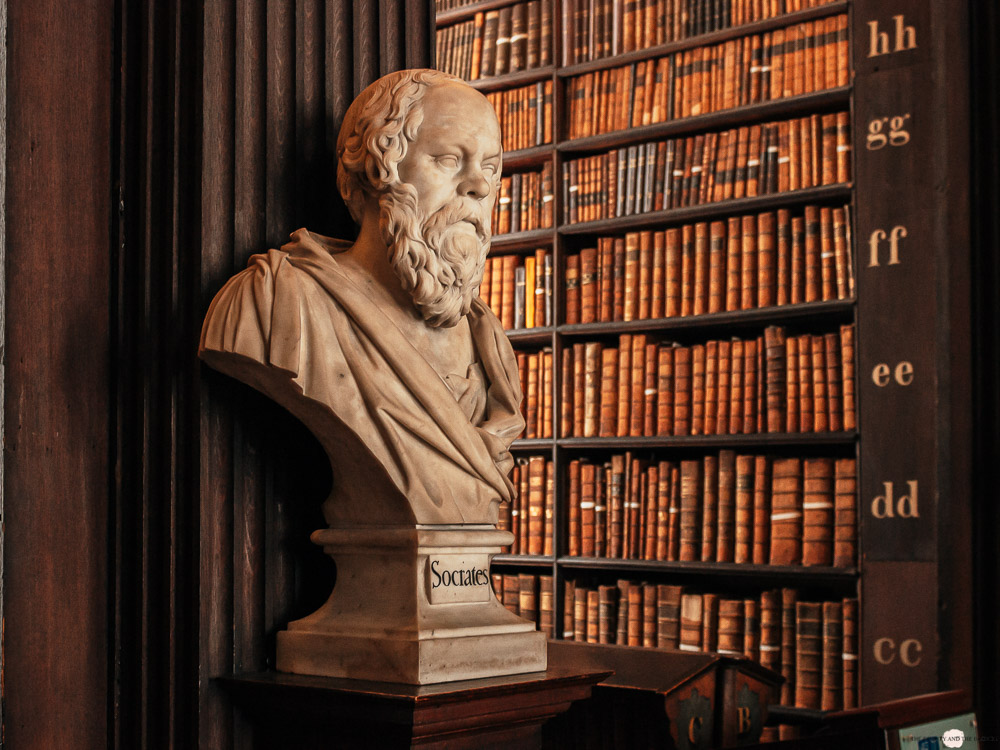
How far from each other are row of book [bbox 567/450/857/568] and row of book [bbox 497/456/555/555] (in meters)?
0.07

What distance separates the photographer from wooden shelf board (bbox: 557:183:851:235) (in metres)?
3.28

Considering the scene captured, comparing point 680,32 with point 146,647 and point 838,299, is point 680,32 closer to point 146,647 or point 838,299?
point 838,299

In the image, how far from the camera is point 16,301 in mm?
1649

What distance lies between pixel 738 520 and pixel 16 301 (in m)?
2.25

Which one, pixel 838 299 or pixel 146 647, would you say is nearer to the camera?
pixel 146 647

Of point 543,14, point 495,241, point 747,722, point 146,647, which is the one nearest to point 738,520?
point 747,722

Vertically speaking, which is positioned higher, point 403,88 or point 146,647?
point 403,88

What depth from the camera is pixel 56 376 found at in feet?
5.53

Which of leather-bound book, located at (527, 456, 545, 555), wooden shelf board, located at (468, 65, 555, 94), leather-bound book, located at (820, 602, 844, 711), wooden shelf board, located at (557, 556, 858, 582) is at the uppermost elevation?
wooden shelf board, located at (468, 65, 555, 94)

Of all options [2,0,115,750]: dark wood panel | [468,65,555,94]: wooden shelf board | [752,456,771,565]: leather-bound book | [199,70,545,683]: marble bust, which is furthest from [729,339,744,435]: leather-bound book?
[2,0,115,750]: dark wood panel

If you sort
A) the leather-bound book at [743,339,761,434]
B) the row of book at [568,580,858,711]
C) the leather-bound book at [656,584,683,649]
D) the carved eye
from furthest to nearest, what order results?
1. the leather-bound book at [656,584,683,649]
2. the leather-bound book at [743,339,761,434]
3. the row of book at [568,580,858,711]
4. the carved eye

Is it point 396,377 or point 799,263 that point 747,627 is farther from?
point 396,377

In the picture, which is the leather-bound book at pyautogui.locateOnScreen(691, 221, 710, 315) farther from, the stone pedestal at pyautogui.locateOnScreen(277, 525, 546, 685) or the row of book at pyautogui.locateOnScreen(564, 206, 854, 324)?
the stone pedestal at pyautogui.locateOnScreen(277, 525, 546, 685)

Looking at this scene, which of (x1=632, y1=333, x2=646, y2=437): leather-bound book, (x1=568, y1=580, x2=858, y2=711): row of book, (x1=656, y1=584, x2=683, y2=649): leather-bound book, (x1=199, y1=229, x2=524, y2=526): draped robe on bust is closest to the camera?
(x1=199, y1=229, x2=524, y2=526): draped robe on bust
